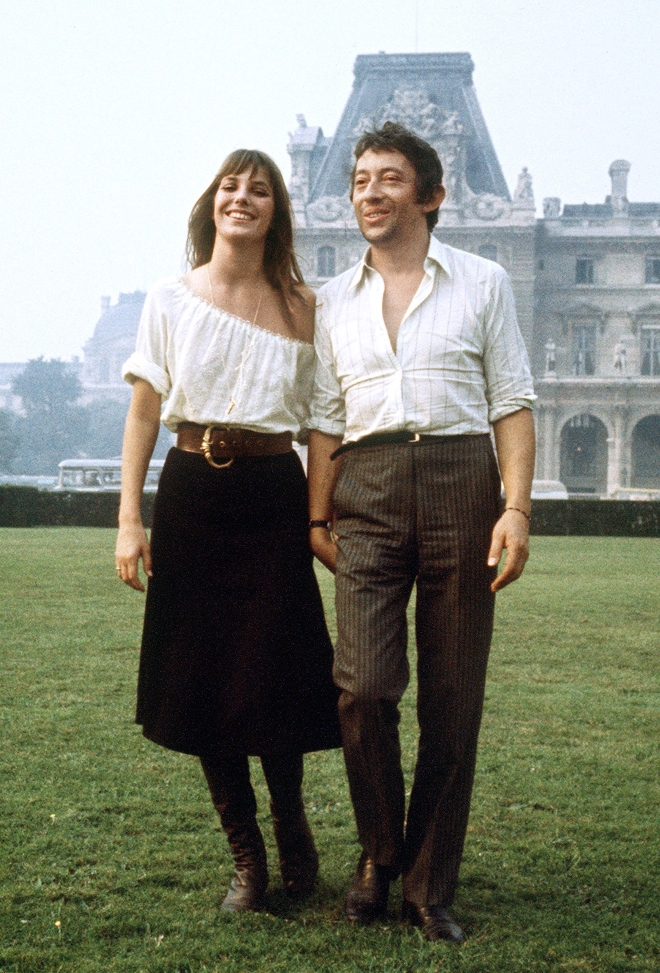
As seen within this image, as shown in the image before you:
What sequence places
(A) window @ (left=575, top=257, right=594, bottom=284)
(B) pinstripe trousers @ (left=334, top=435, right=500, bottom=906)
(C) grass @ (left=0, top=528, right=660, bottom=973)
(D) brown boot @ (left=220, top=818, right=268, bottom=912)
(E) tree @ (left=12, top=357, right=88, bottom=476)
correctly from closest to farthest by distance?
(C) grass @ (left=0, top=528, right=660, bottom=973)
(B) pinstripe trousers @ (left=334, top=435, right=500, bottom=906)
(D) brown boot @ (left=220, top=818, right=268, bottom=912)
(A) window @ (left=575, top=257, right=594, bottom=284)
(E) tree @ (left=12, top=357, right=88, bottom=476)

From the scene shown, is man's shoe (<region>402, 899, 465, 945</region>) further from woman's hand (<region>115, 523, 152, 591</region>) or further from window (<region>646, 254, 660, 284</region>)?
window (<region>646, 254, 660, 284</region>)

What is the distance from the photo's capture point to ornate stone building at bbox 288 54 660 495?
48.6m

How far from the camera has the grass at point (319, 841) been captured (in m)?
2.68

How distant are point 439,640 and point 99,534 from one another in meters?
16.1

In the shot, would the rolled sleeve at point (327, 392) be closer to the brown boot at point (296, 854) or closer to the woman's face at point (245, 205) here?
the woman's face at point (245, 205)

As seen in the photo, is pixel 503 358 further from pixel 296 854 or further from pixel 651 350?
pixel 651 350

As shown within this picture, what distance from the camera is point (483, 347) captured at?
295 cm

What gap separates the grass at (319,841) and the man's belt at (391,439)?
1188 mm

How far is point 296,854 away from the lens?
3.08 meters

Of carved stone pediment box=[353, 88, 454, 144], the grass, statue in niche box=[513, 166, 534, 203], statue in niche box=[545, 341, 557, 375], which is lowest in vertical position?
the grass

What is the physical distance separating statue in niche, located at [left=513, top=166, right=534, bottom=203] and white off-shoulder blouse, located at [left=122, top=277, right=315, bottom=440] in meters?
49.2

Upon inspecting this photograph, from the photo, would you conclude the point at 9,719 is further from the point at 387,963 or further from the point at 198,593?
the point at 387,963

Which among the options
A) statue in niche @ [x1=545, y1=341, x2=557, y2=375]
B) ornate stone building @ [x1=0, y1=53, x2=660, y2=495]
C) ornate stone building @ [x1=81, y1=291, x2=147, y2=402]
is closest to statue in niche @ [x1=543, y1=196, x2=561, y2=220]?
ornate stone building @ [x1=0, y1=53, x2=660, y2=495]

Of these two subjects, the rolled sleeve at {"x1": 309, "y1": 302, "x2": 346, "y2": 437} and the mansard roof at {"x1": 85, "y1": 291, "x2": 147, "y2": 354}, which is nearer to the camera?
the rolled sleeve at {"x1": 309, "y1": 302, "x2": 346, "y2": 437}
